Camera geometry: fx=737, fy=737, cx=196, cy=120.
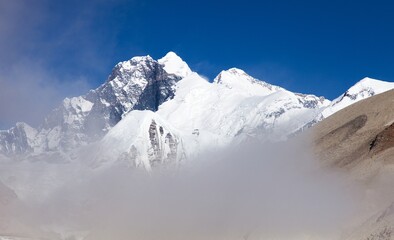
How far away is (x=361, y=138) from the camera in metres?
122

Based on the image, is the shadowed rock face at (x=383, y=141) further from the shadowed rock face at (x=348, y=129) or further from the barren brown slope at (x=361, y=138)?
the shadowed rock face at (x=348, y=129)

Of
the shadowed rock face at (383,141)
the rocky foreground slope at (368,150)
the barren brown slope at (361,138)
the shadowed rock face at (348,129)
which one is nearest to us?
the rocky foreground slope at (368,150)

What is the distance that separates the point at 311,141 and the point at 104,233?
5624 cm

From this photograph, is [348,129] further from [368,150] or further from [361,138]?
[368,150]

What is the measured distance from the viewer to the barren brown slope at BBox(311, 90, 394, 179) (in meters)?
111

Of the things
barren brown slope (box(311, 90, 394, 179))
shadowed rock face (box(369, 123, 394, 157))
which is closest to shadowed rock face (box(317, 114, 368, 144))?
barren brown slope (box(311, 90, 394, 179))

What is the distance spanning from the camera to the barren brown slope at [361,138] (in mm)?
111000

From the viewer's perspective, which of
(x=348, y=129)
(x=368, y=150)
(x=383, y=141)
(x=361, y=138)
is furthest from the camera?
(x=348, y=129)

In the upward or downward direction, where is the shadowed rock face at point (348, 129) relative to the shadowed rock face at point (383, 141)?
upward

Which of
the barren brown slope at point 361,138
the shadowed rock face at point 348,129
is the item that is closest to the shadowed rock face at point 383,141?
the barren brown slope at point 361,138

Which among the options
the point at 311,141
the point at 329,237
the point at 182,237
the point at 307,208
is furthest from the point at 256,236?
the point at 311,141

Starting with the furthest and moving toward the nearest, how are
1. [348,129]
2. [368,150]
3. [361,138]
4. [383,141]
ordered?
[348,129] → [361,138] → [368,150] → [383,141]

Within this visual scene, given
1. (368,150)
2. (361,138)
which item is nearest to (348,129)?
(361,138)

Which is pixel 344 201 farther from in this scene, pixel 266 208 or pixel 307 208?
pixel 266 208
